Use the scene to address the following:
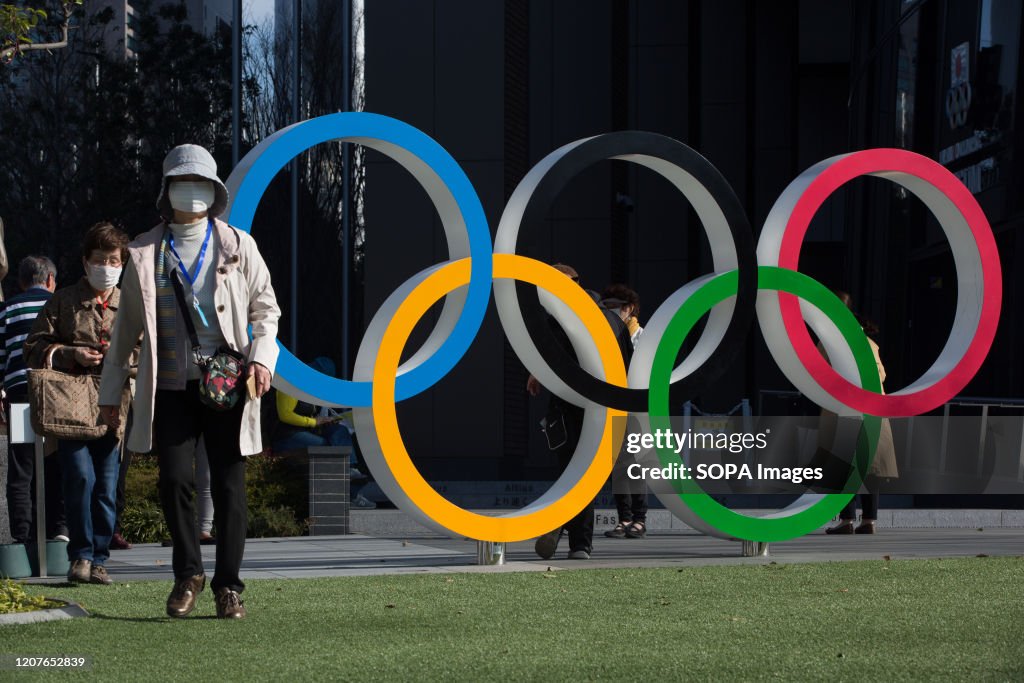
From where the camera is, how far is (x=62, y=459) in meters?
8.03

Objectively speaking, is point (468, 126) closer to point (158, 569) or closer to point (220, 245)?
point (158, 569)

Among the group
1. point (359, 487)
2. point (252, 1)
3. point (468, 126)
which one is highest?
point (252, 1)

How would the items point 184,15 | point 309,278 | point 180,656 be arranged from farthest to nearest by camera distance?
point 184,15 < point 309,278 < point 180,656

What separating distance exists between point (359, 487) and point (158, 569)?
5.66 m

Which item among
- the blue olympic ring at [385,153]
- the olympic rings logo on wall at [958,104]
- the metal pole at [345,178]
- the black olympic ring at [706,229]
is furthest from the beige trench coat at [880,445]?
the metal pole at [345,178]

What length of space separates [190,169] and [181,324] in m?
0.70

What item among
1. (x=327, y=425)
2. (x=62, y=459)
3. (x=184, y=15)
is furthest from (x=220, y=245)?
(x=184, y=15)

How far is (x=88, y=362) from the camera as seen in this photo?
8148 mm

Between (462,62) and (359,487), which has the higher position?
(462,62)

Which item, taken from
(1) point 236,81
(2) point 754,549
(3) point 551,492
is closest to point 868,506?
(2) point 754,549

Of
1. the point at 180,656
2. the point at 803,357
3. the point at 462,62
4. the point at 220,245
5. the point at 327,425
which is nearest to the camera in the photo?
the point at 180,656

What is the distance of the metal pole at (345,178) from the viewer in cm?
2028

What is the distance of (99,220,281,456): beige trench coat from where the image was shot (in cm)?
663

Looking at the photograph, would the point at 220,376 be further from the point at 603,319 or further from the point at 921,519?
the point at 921,519
